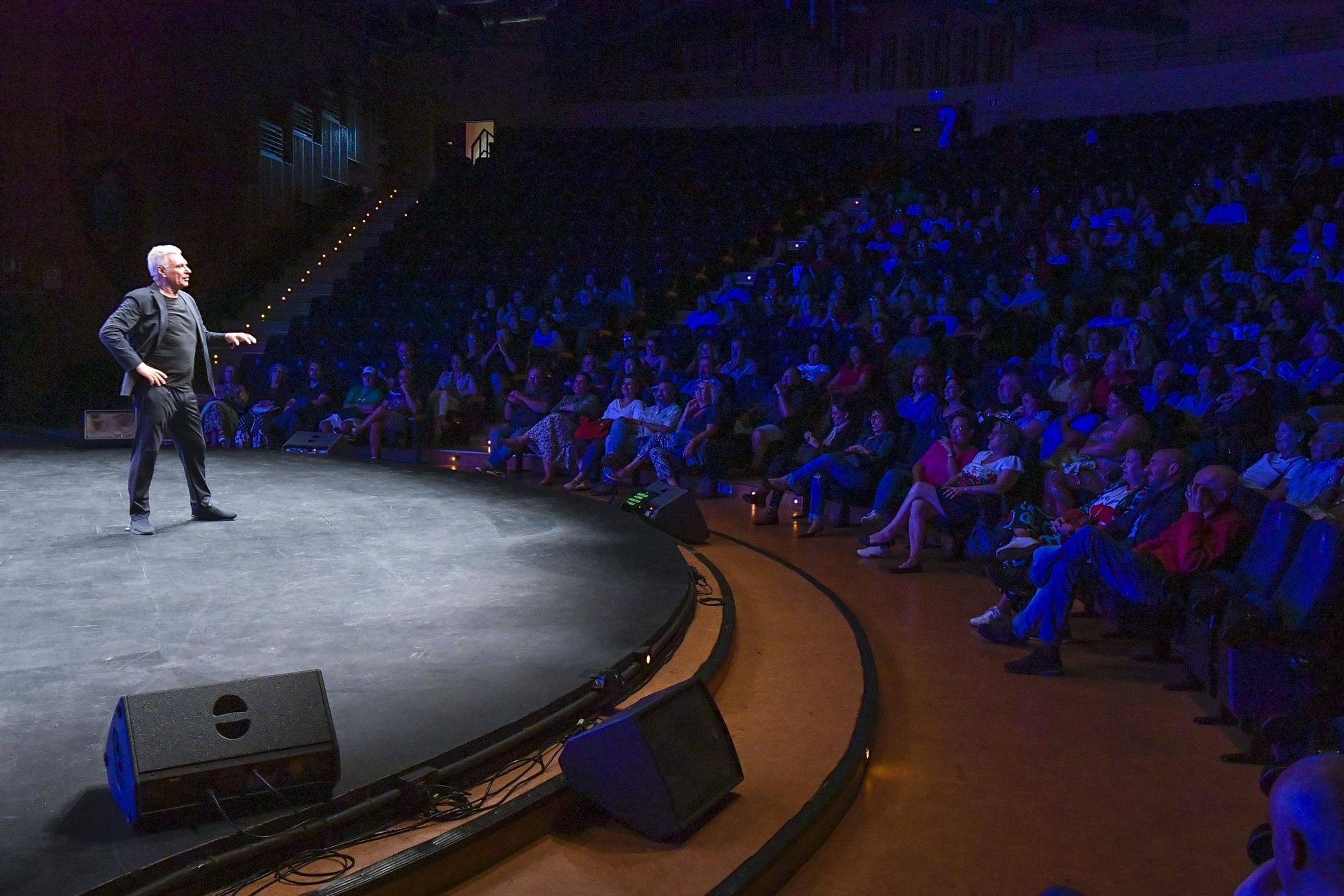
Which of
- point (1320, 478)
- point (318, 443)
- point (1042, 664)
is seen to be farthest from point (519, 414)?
point (1320, 478)

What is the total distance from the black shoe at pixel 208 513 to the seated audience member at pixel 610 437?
282 cm

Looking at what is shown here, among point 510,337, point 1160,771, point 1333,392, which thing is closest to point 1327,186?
point 1333,392

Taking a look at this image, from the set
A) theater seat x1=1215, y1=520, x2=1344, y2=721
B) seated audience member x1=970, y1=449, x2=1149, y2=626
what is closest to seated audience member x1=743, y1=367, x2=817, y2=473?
seated audience member x1=970, y1=449, x2=1149, y2=626

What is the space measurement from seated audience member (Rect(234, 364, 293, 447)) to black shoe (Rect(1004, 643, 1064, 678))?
22.2 feet

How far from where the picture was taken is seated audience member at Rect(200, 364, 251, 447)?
340 inches

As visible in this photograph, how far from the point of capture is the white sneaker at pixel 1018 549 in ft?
13.1

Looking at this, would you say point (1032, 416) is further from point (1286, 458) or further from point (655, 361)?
point (655, 361)

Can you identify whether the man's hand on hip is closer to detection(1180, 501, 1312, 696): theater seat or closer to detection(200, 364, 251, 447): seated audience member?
detection(1180, 501, 1312, 696): theater seat

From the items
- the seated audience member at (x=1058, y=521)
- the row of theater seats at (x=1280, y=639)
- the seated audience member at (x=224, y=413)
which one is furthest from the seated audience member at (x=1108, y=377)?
the seated audience member at (x=224, y=413)

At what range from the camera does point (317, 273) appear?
41.2 feet

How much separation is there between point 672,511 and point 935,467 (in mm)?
1400

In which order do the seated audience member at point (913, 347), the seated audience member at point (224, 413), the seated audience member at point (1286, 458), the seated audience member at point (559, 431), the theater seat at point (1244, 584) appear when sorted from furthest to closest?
the seated audience member at point (224, 413), the seated audience member at point (559, 431), the seated audience member at point (913, 347), the seated audience member at point (1286, 458), the theater seat at point (1244, 584)

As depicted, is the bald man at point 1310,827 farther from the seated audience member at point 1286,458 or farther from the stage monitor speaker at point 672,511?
the stage monitor speaker at point 672,511

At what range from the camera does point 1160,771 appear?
281 cm
